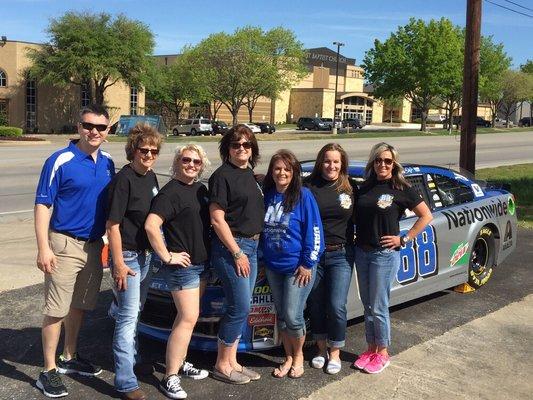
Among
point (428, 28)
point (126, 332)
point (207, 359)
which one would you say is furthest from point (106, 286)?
point (428, 28)

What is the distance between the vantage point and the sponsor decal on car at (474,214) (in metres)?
5.56

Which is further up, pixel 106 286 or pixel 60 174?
pixel 60 174

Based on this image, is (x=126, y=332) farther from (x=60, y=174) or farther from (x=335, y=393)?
(x=335, y=393)

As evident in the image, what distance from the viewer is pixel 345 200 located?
4.03 metres

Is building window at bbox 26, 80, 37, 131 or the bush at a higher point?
building window at bbox 26, 80, 37, 131

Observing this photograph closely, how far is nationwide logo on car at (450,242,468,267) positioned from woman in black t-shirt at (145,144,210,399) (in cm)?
281

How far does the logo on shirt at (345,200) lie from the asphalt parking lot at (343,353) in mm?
1181

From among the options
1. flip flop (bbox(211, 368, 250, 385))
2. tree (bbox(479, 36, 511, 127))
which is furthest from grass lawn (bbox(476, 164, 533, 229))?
tree (bbox(479, 36, 511, 127))

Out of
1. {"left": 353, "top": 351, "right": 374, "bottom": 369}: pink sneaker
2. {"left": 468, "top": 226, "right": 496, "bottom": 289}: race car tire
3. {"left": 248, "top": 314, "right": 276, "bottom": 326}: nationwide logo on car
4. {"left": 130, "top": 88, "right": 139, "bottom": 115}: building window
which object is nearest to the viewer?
{"left": 248, "top": 314, "right": 276, "bottom": 326}: nationwide logo on car

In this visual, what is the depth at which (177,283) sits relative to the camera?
3.62 meters

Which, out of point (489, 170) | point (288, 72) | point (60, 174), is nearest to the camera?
point (60, 174)

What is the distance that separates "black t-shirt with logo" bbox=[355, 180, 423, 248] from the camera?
4078mm

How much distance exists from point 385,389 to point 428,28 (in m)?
50.0

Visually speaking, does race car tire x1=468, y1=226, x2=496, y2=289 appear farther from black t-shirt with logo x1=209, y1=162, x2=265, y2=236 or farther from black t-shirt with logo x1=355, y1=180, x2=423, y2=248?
black t-shirt with logo x1=209, y1=162, x2=265, y2=236
